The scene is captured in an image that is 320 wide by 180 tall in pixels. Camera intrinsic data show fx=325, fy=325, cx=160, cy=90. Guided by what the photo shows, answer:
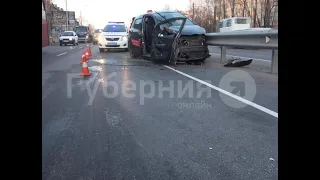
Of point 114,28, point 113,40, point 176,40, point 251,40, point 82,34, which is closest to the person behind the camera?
point 251,40

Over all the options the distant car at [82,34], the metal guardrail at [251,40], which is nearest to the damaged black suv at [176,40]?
the metal guardrail at [251,40]

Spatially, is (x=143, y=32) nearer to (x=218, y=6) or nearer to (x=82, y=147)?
(x=82, y=147)

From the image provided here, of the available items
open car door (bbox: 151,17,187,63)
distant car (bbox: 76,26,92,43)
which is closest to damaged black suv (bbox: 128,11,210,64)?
open car door (bbox: 151,17,187,63)

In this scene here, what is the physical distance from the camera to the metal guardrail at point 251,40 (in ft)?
28.2

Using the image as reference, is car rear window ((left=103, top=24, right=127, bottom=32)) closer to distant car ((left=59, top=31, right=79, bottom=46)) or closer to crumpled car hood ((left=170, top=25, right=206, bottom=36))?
crumpled car hood ((left=170, top=25, right=206, bottom=36))

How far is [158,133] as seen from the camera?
404 cm

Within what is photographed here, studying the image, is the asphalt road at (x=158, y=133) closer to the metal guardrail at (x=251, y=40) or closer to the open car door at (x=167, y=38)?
A: the metal guardrail at (x=251, y=40)

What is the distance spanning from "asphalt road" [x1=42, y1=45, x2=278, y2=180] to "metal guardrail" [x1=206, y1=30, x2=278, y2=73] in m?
1.75

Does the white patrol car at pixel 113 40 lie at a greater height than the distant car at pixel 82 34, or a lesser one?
lesser

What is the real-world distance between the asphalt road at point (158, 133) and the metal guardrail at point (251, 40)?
5.74 feet

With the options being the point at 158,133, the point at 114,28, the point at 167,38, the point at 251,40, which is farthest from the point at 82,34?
the point at 158,133

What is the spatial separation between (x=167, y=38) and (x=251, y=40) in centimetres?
278

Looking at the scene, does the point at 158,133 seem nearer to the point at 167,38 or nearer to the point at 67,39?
the point at 167,38
